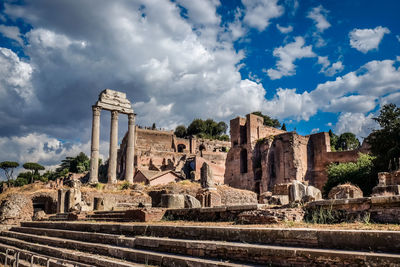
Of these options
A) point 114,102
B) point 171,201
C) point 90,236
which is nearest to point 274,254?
point 90,236

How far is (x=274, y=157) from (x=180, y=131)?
43.2m

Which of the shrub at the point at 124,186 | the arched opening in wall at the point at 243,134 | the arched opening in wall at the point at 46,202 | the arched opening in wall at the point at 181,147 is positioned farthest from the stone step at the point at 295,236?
the arched opening in wall at the point at 181,147

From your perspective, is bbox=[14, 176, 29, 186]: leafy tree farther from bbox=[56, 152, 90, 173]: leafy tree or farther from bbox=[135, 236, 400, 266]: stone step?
bbox=[135, 236, 400, 266]: stone step

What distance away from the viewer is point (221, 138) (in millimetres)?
82312

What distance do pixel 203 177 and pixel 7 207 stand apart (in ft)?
33.7

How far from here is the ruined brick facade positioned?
61.6 metres

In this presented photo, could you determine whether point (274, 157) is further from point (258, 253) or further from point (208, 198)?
point (258, 253)

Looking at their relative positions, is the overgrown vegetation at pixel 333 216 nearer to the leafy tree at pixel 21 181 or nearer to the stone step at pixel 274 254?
the stone step at pixel 274 254

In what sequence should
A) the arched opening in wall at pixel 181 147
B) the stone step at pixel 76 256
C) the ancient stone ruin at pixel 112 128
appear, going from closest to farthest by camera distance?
1. the stone step at pixel 76 256
2. the ancient stone ruin at pixel 112 128
3. the arched opening in wall at pixel 181 147

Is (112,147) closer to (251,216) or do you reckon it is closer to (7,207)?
(7,207)

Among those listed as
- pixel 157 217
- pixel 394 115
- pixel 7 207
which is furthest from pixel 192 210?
pixel 394 115

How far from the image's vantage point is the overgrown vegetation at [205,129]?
83.2m

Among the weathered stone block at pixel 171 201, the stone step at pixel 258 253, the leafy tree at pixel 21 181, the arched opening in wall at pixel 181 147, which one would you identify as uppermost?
the arched opening in wall at pixel 181 147

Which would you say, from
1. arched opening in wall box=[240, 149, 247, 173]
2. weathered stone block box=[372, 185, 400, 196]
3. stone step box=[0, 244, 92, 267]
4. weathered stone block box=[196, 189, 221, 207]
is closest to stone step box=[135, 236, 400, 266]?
stone step box=[0, 244, 92, 267]
